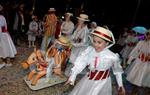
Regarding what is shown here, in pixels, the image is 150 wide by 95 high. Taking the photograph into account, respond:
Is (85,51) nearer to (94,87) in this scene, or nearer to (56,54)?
(94,87)

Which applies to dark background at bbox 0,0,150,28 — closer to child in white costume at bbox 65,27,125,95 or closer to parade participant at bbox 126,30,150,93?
parade participant at bbox 126,30,150,93

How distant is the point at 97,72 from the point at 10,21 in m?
5.91

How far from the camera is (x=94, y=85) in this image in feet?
14.0

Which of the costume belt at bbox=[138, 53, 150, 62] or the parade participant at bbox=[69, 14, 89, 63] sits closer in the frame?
the costume belt at bbox=[138, 53, 150, 62]

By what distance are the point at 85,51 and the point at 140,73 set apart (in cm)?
266

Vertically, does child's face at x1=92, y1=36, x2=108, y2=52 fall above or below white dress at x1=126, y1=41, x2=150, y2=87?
above

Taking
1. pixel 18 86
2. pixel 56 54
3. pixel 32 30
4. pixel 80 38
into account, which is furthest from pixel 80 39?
pixel 32 30

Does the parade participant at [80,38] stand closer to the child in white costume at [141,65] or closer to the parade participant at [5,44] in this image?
the child in white costume at [141,65]

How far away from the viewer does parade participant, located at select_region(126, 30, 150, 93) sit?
21.0 feet

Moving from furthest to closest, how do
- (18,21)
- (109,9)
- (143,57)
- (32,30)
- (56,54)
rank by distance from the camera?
1. (109,9)
2. (32,30)
3. (18,21)
4. (143,57)
5. (56,54)

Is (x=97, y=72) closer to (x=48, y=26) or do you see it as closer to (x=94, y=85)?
(x=94, y=85)

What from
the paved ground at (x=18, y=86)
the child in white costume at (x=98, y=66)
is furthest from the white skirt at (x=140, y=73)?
the child in white costume at (x=98, y=66)

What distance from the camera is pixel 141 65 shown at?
660 cm

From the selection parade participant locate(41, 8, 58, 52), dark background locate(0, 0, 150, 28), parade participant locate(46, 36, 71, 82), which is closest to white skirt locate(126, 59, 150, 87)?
parade participant locate(46, 36, 71, 82)
